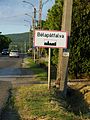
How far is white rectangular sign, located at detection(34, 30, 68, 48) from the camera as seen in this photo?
16.6m

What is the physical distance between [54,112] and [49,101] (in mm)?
2378

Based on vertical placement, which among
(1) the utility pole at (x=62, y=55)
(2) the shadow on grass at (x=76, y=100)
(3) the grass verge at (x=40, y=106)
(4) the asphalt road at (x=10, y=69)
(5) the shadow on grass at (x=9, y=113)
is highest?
(1) the utility pole at (x=62, y=55)

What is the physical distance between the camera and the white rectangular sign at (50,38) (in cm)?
1658

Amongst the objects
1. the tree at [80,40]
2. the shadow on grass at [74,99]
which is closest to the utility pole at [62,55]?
the shadow on grass at [74,99]

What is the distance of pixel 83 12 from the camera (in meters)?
24.1

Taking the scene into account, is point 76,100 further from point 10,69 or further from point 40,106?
point 10,69

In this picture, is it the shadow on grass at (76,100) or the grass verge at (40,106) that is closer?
the grass verge at (40,106)

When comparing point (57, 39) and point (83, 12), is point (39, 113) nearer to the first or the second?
point (57, 39)

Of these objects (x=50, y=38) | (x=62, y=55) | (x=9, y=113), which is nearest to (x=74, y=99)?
(x=62, y=55)

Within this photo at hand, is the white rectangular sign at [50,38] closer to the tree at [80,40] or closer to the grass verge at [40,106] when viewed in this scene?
the grass verge at [40,106]

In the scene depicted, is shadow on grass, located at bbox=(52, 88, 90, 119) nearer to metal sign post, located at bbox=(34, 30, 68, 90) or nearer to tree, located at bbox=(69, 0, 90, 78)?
metal sign post, located at bbox=(34, 30, 68, 90)

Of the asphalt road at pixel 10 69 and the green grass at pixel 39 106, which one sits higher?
the green grass at pixel 39 106

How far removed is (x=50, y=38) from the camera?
16.7m

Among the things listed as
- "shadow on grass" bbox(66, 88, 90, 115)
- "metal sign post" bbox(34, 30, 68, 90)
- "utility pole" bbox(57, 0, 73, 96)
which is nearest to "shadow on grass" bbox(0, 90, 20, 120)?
"shadow on grass" bbox(66, 88, 90, 115)
